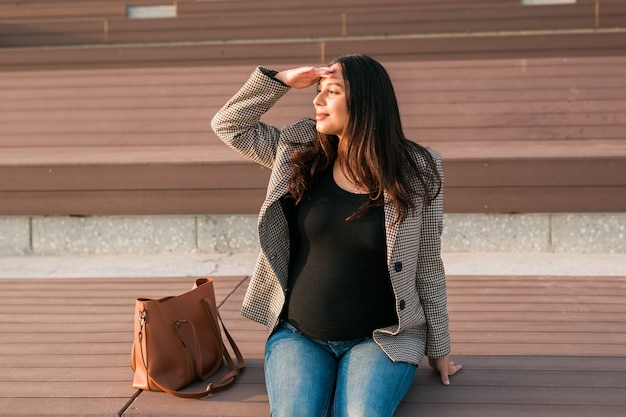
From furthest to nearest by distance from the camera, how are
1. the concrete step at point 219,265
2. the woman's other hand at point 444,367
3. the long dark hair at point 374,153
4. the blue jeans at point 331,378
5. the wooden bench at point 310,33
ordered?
the wooden bench at point 310,33 → the concrete step at point 219,265 → the woman's other hand at point 444,367 → the long dark hair at point 374,153 → the blue jeans at point 331,378

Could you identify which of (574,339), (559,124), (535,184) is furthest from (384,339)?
(559,124)

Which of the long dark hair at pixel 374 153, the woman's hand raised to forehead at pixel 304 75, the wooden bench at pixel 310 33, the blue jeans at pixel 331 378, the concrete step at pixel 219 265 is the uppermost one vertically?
the wooden bench at pixel 310 33

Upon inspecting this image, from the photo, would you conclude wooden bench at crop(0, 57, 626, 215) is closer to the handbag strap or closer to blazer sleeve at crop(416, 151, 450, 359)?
the handbag strap

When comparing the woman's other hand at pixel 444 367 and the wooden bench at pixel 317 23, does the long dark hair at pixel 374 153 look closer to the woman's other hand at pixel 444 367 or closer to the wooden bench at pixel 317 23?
the woman's other hand at pixel 444 367

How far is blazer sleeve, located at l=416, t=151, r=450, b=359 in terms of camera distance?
2.39 meters

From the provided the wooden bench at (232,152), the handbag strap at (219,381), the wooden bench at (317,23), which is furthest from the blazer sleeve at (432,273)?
the wooden bench at (317,23)

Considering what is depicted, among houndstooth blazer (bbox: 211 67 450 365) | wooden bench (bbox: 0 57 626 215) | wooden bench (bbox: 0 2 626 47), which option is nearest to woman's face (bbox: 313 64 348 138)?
houndstooth blazer (bbox: 211 67 450 365)

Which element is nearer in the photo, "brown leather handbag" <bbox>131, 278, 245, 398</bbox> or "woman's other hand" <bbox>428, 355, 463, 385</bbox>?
"brown leather handbag" <bbox>131, 278, 245, 398</bbox>

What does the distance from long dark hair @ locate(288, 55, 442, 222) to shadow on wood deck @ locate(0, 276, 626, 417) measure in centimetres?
68

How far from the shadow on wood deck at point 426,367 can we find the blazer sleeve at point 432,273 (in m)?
0.25

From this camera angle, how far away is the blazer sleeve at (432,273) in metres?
2.39

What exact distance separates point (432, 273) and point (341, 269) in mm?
303

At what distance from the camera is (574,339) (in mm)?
3031

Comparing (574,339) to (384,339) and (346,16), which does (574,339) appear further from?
(346,16)
